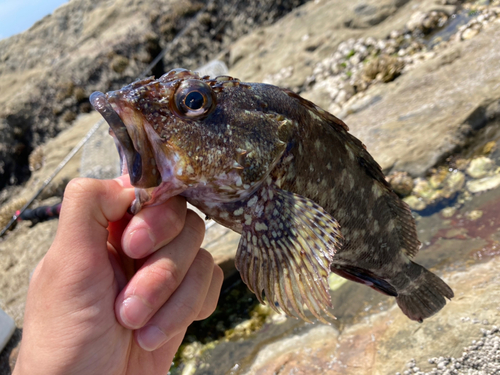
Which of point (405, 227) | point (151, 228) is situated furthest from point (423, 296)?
point (151, 228)

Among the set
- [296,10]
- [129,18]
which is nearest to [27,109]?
[129,18]

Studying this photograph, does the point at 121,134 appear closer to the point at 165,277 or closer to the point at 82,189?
the point at 82,189

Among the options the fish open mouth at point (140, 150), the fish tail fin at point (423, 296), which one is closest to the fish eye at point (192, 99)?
the fish open mouth at point (140, 150)

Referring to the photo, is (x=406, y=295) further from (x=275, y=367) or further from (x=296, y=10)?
(x=296, y=10)

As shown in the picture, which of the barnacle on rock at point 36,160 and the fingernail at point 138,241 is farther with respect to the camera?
the barnacle on rock at point 36,160

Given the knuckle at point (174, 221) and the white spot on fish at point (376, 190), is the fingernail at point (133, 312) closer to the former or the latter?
the knuckle at point (174, 221)

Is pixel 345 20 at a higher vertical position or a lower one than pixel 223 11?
lower
